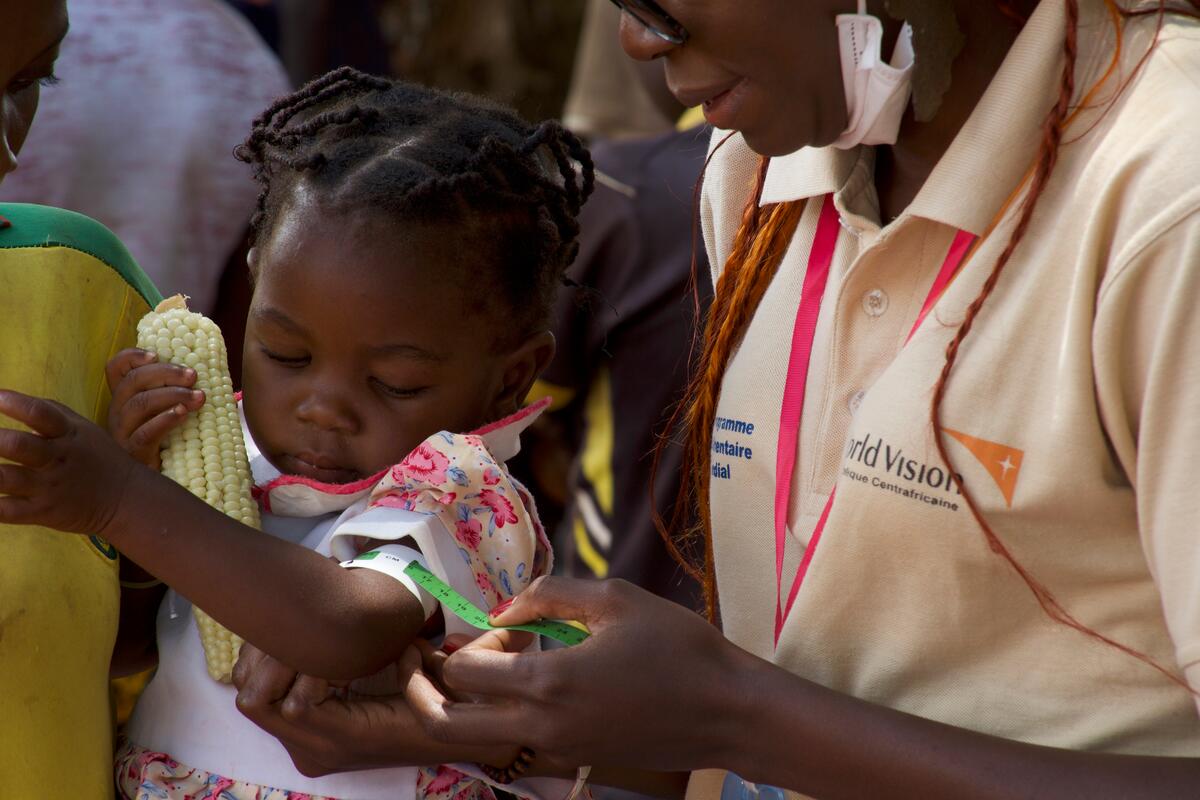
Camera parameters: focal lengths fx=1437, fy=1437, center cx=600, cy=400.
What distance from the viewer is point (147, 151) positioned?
426 centimetres

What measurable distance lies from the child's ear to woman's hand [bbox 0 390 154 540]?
→ 2.44 ft

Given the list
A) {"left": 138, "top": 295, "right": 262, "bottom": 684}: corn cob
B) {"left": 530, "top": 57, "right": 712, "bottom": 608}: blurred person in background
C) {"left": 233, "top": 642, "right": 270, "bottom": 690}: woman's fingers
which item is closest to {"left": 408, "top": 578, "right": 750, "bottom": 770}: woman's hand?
{"left": 233, "top": 642, "right": 270, "bottom": 690}: woman's fingers

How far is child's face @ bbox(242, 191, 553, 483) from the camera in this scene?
7.65 ft

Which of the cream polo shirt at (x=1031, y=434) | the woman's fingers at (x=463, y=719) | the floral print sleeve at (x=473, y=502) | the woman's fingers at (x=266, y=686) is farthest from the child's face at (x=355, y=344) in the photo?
the cream polo shirt at (x=1031, y=434)

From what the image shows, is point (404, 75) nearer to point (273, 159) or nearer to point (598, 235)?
point (598, 235)

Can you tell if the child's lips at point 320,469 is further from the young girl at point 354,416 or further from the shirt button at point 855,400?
the shirt button at point 855,400

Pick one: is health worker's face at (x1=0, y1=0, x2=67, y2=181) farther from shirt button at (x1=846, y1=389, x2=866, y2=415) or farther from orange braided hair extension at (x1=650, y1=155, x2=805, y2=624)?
shirt button at (x1=846, y1=389, x2=866, y2=415)

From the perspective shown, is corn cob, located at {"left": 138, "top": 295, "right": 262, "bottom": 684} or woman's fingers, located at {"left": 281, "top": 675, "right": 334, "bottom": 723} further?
corn cob, located at {"left": 138, "top": 295, "right": 262, "bottom": 684}

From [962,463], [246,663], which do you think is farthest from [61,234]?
[962,463]

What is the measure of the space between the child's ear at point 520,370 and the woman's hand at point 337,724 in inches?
22.9

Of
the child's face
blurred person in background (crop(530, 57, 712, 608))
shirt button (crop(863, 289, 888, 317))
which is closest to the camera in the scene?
shirt button (crop(863, 289, 888, 317))

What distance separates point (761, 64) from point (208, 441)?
1.02 meters

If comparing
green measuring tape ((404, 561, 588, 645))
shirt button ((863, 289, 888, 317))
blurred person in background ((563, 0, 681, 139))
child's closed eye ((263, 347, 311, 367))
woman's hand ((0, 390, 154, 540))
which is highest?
shirt button ((863, 289, 888, 317))

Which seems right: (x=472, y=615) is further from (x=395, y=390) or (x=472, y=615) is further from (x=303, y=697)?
(x=395, y=390)
